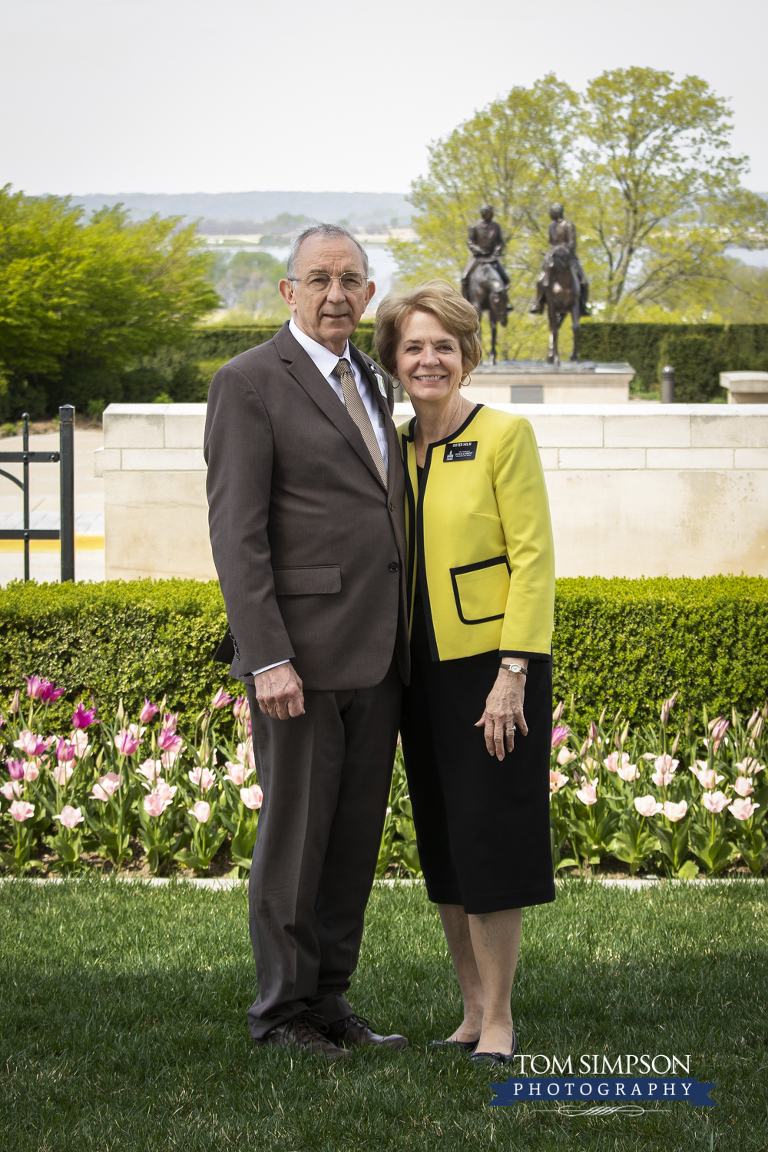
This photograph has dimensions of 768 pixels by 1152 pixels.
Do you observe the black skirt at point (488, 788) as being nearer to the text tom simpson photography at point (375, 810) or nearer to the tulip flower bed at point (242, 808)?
the text tom simpson photography at point (375, 810)

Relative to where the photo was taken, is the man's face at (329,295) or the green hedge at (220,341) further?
the green hedge at (220,341)

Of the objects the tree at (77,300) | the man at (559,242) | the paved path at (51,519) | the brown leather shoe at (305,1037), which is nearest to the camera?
the brown leather shoe at (305,1037)

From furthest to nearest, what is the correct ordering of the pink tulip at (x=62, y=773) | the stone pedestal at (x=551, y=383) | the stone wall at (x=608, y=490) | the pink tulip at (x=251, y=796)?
the stone pedestal at (x=551, y=383), the stone wall at (x=608, y=490), the pink tulip at (x=62, y=773), the pink tulip at (x=251, y=796)

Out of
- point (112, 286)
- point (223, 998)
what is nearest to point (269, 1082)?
point (223, 998)

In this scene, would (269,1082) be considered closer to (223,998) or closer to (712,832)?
(223,998)

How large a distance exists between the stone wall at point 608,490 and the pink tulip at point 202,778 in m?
3.81

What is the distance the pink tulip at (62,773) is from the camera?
4176 mm

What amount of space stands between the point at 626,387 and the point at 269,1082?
14595 millimetres

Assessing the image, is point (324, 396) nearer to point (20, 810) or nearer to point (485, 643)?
point (485, 643)

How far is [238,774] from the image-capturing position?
4.11m

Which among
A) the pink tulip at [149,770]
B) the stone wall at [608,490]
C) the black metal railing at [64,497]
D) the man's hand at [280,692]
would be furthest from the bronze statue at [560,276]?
the man's hand at [280,692]

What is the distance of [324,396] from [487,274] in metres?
14.2

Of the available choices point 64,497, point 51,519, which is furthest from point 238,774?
point 51,519

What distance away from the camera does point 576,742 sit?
188 inches
